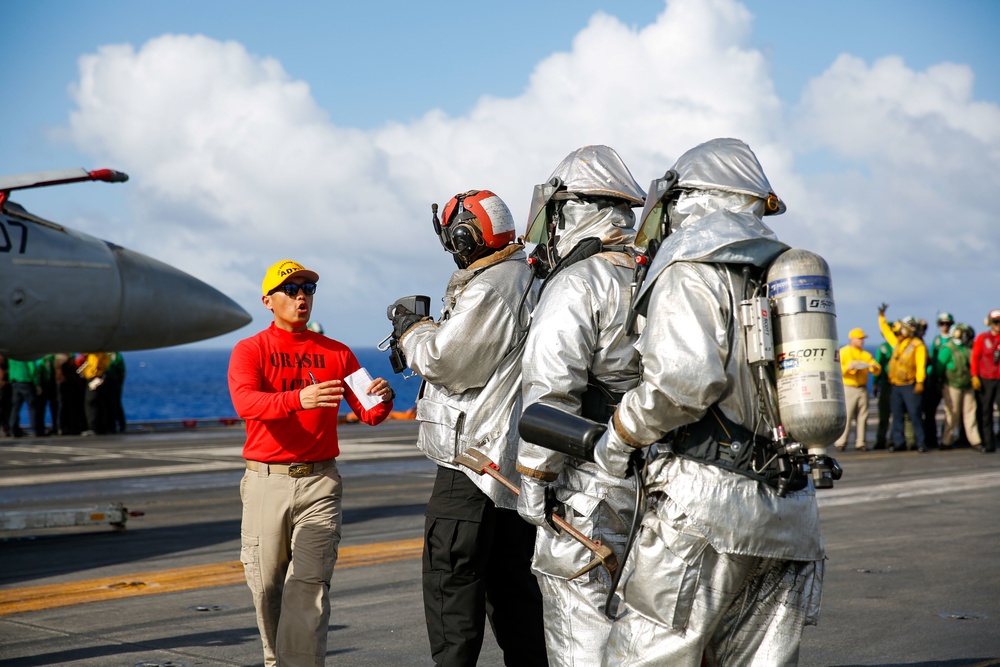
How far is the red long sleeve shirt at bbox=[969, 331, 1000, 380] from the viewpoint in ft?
58.1

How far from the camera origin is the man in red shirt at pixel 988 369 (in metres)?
17.7

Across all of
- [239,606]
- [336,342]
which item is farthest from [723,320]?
[239,606]

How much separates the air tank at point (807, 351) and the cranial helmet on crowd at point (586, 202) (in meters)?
1.17

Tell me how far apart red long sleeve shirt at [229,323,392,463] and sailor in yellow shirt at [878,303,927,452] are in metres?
14.6

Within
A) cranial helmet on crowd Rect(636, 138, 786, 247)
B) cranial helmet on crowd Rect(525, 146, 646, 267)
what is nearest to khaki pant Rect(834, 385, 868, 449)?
cranial helmet on crowd Rect(525, 146, 646, 267)

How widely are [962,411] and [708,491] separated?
17262mm

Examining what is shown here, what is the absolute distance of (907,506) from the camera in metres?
11.8

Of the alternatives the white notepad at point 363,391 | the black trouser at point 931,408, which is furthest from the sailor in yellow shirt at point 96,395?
the white notepad at point 363,391

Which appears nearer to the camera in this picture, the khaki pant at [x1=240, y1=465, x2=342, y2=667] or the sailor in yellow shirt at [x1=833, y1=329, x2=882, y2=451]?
the khaki pant at [x1=240, y1=465, x2=342, y2=667]

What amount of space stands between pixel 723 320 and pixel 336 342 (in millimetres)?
2642

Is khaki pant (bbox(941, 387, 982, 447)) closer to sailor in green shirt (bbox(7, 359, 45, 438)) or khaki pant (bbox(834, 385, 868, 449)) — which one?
khaki pant (bbox(834, 385, 868, 449))

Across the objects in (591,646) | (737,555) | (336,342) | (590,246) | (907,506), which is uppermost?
(590,246)

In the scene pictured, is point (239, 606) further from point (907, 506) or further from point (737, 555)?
point (907, 506)

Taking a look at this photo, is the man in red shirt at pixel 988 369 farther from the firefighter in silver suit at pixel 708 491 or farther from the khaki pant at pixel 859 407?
the firefighter in silver suit at pixel 708 491
